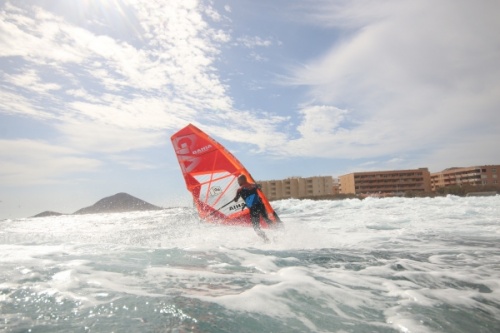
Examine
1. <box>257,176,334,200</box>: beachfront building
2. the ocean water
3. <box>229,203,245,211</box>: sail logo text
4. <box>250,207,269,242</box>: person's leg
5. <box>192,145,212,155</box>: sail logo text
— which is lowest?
the ocean water

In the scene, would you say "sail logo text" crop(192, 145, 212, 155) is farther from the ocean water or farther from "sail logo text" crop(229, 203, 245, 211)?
the ocean water

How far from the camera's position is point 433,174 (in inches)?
3971

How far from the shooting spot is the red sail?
9.16 meters

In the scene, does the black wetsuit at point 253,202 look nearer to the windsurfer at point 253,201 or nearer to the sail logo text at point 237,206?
the windsurfer at point 253,201

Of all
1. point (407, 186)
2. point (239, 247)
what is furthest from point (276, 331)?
point (407, 186)

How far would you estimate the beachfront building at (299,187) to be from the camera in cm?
9288

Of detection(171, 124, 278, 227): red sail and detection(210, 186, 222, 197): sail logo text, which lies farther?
detection(210, 186, 222, 197): sail logo text

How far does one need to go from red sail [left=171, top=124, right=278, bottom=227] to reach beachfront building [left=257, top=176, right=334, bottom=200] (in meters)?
82.7

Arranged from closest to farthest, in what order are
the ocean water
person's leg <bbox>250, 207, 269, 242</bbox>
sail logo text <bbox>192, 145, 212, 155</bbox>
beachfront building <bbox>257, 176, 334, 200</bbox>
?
the ocean water, person's leg <bbox>250, 207, 269, 242</bbox>, sail logo text <bbox>192, 145, 212, 155</bbox>, beachfront building <bbox>257, 176, 334, 200</bbox>

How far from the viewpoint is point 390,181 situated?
266 ft

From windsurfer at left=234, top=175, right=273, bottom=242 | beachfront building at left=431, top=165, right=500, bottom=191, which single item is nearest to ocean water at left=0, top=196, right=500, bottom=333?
windsurfer at left=234, top=175, right=273, bottom=242

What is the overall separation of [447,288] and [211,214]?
6.78 metres

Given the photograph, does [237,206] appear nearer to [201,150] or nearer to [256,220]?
[256,220]

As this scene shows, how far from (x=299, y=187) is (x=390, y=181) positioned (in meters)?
25.2
